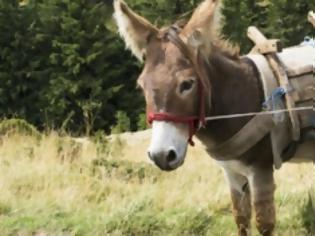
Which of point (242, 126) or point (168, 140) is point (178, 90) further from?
point (242, 126)

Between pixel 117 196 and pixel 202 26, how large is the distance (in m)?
2.73

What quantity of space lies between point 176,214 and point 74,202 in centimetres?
102

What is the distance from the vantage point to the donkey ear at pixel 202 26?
4969 millimetres

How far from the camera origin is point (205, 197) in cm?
711

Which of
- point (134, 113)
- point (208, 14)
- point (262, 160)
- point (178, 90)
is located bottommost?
point (134, 113)

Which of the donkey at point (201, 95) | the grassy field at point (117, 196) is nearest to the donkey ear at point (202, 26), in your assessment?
the donkey at point (201, 95)

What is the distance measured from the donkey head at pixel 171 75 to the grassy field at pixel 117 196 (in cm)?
143

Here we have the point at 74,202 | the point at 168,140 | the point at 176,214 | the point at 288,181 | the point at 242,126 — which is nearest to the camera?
the point at 168,140

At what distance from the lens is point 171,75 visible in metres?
4.82

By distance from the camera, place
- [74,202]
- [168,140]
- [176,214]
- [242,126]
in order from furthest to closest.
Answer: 1. [74,202]
2. [176,214]
3. [242,126]
4. [168,140]

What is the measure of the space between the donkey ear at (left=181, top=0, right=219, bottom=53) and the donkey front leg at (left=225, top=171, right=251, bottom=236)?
1.19 m

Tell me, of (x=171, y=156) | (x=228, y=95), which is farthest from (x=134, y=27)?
(x=171, y=156)

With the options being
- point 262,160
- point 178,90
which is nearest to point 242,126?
point 262,160

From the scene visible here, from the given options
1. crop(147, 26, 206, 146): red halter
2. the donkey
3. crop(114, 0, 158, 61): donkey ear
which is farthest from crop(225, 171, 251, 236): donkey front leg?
crop(114, 0, 158, 61): donkey ear
